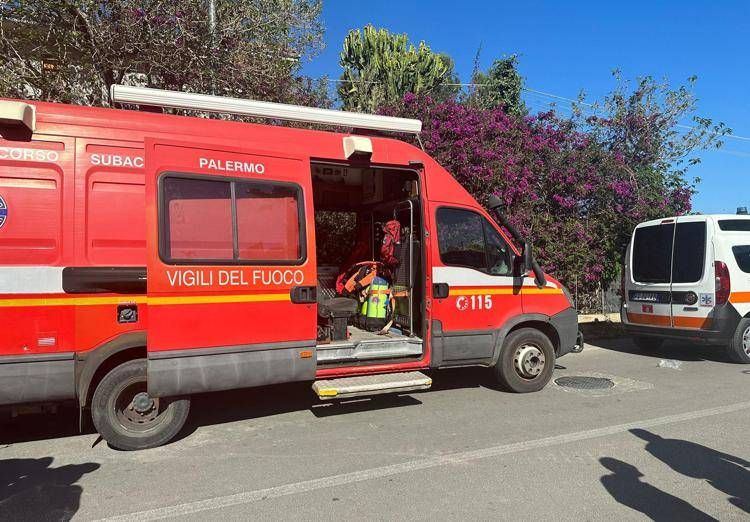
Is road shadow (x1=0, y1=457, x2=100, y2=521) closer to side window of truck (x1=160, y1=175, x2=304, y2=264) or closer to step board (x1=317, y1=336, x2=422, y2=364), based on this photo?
side window of truck (x1=160, y1=175, x2=304, y2=264)

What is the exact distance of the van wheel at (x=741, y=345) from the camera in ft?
26.2

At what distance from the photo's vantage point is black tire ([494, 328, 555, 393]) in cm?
630

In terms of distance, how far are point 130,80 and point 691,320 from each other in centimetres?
989

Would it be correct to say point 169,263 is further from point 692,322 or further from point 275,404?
point 692,322

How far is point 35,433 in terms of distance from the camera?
5062mm

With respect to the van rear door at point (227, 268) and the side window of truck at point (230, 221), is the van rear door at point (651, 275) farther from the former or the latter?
the side window of truck at point (230, 221)

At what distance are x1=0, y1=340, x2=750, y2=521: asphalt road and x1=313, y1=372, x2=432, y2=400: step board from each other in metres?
0.34

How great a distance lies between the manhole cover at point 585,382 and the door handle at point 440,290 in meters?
2.30

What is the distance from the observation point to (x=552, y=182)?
1162 cm

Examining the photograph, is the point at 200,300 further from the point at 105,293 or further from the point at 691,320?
the point at 691,320

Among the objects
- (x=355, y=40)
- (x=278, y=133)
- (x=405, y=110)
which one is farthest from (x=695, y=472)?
(x=355, y=40)

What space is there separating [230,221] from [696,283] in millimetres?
7141

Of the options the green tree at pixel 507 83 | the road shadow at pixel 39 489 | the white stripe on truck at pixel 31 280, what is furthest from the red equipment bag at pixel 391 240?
the green tree at pixel 507 83

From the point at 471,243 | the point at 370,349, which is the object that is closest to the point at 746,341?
the point at 471,243
